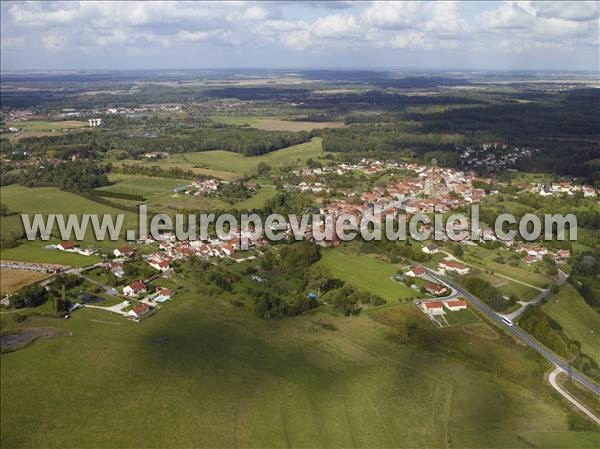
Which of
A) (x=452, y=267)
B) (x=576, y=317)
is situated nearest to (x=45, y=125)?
(x=452, y=267)

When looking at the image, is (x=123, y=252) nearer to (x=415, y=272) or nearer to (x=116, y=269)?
(x=116, y=269)

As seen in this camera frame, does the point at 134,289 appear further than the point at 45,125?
No

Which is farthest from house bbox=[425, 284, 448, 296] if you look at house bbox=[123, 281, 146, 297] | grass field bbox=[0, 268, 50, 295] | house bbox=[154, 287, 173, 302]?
grass field bbox=[0, 268, 50, 295]

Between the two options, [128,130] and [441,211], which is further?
[128,130]

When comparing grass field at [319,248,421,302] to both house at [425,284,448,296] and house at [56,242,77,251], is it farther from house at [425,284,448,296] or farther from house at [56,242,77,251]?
house at [56,242,77,251]

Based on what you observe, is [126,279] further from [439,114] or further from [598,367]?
[439,114]

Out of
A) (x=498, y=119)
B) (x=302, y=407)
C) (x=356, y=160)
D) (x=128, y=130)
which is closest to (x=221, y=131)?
(x=128, y=130)
